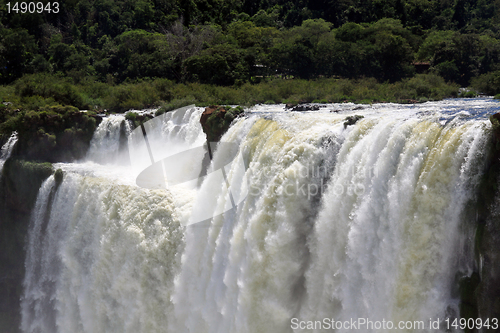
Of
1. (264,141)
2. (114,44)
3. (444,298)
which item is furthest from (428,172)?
(114,44)

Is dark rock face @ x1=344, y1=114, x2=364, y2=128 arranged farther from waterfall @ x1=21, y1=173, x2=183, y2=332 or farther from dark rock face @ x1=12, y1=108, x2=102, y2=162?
dark rock face @ x1=12, y1=108, x2=102, y2=162

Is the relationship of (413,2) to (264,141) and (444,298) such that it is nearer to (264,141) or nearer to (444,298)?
(264,141)

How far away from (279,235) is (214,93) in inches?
779

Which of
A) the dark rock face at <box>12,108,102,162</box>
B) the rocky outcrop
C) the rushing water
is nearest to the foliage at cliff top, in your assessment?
the dark rock face at <box>12,108,102,162</box>

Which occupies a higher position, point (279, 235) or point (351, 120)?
point (351, 120)

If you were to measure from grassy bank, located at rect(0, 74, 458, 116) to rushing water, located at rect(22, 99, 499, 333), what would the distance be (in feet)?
32.0

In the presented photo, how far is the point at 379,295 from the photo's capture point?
838cm

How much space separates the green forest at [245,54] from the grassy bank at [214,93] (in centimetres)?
8

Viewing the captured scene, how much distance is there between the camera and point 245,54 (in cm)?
3469

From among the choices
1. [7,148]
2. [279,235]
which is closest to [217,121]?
[279,235]

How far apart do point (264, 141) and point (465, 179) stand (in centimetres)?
614

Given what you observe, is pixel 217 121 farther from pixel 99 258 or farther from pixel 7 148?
pixel 7 148

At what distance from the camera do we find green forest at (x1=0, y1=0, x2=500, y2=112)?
26484 mm

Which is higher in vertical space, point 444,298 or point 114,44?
point 114,44
